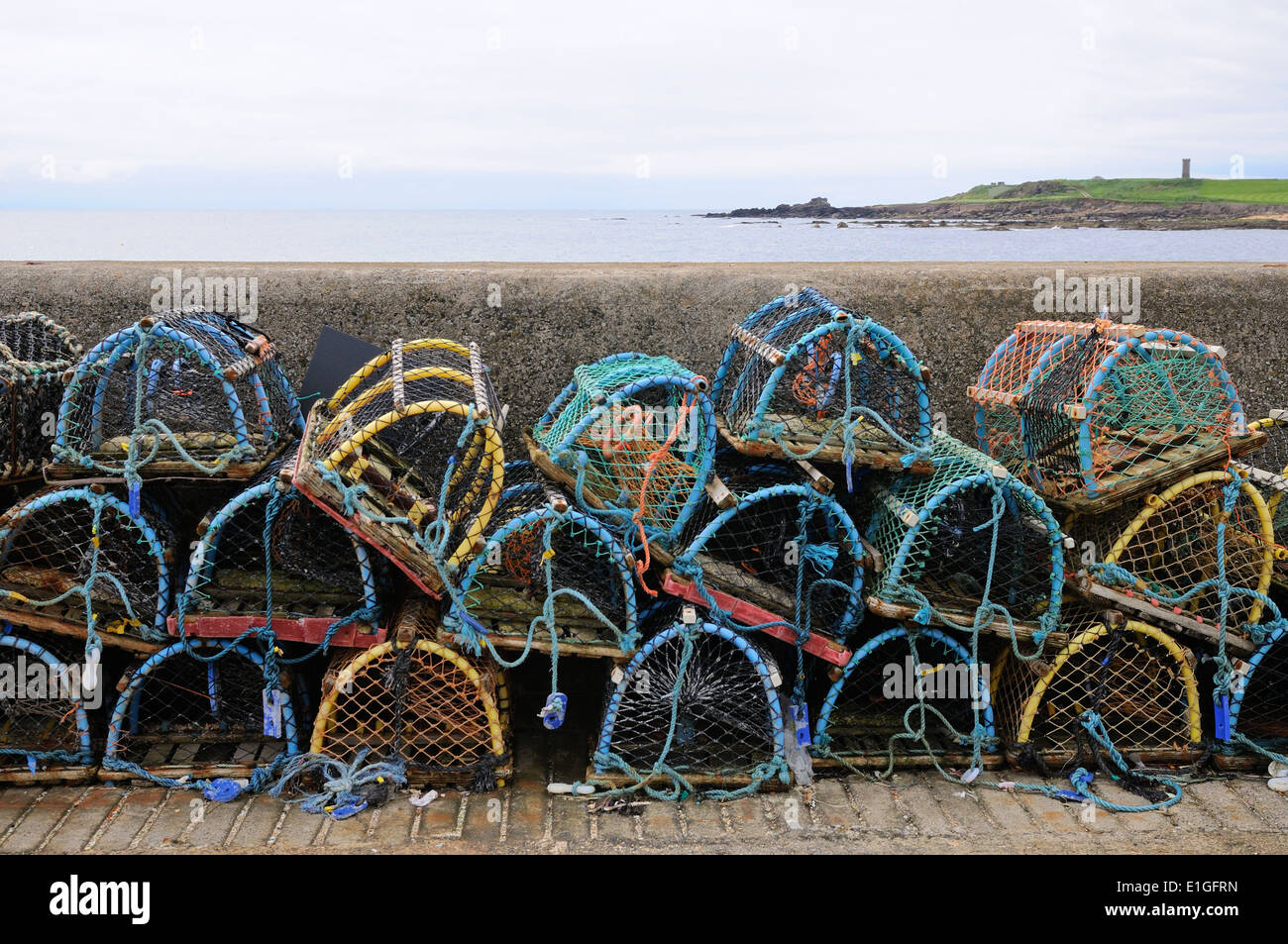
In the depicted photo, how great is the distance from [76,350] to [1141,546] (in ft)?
14.7

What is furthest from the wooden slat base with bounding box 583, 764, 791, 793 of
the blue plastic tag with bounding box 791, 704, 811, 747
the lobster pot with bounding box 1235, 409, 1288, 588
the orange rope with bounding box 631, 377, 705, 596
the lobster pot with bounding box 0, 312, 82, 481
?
the lobster pot with bounding box 0, 312, 82, 481

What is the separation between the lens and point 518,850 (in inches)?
118

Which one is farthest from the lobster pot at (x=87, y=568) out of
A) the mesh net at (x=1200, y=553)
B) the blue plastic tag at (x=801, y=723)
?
the mesh net at (x=1200, y=553)

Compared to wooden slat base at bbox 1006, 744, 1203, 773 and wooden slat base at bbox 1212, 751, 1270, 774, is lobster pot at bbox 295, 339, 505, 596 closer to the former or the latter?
wooden slat base at bbox 1006, 744, 1203, 773

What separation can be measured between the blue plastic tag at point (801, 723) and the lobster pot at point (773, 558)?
0.30m

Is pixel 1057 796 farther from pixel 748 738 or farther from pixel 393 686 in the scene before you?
pixel 393 686

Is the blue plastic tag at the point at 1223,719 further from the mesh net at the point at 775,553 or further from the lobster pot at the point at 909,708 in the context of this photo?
the mesh net at the point at 775,553

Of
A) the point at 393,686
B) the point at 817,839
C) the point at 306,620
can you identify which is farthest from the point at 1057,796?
A: the point at 306,620

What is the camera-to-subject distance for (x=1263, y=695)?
3.95m

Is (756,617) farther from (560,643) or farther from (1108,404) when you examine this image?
(1108,404)

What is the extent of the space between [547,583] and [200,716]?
1535mm

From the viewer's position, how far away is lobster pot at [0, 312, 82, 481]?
3.60m

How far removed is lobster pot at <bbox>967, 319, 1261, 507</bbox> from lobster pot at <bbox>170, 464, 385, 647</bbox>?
2.59 meters

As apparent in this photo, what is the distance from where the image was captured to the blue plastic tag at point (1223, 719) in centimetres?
366
